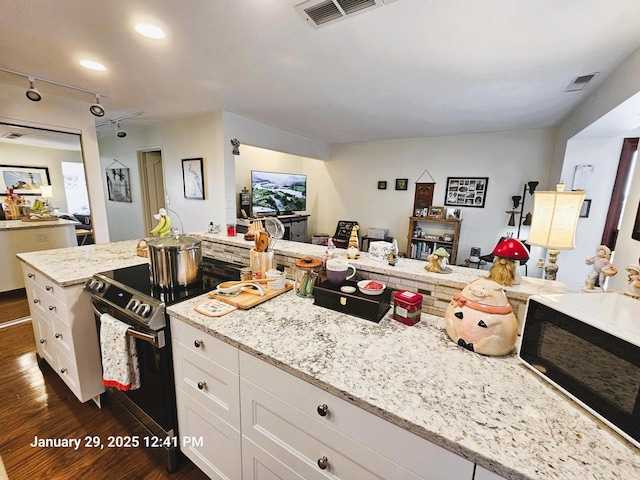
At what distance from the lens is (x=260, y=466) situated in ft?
3.21

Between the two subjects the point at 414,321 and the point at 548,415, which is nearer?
the point at 548,415

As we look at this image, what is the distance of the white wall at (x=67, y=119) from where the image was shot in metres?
2.44

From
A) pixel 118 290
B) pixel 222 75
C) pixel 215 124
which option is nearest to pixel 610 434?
pixel 118 290

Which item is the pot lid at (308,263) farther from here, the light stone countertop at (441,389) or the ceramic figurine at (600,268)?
the ceramic figurine at (600,268)

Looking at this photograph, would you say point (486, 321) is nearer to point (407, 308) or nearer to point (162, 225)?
point (407, 308)

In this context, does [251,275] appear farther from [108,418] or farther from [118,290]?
[108,418]

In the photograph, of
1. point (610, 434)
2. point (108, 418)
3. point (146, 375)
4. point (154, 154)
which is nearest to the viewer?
point (610, 434)

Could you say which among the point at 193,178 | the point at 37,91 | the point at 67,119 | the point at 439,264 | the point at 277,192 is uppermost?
the point at 37,91

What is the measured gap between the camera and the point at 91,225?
3018mm

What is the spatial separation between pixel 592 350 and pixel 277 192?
505cm

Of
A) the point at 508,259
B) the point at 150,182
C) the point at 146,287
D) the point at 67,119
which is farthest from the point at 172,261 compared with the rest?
the point at 150,182

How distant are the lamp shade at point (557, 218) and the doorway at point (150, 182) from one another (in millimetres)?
4983

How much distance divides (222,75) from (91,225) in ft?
7.78

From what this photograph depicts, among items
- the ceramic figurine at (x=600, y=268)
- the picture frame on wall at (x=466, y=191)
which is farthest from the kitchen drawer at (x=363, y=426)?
the picture frame on wall at (x=466, y=191)
